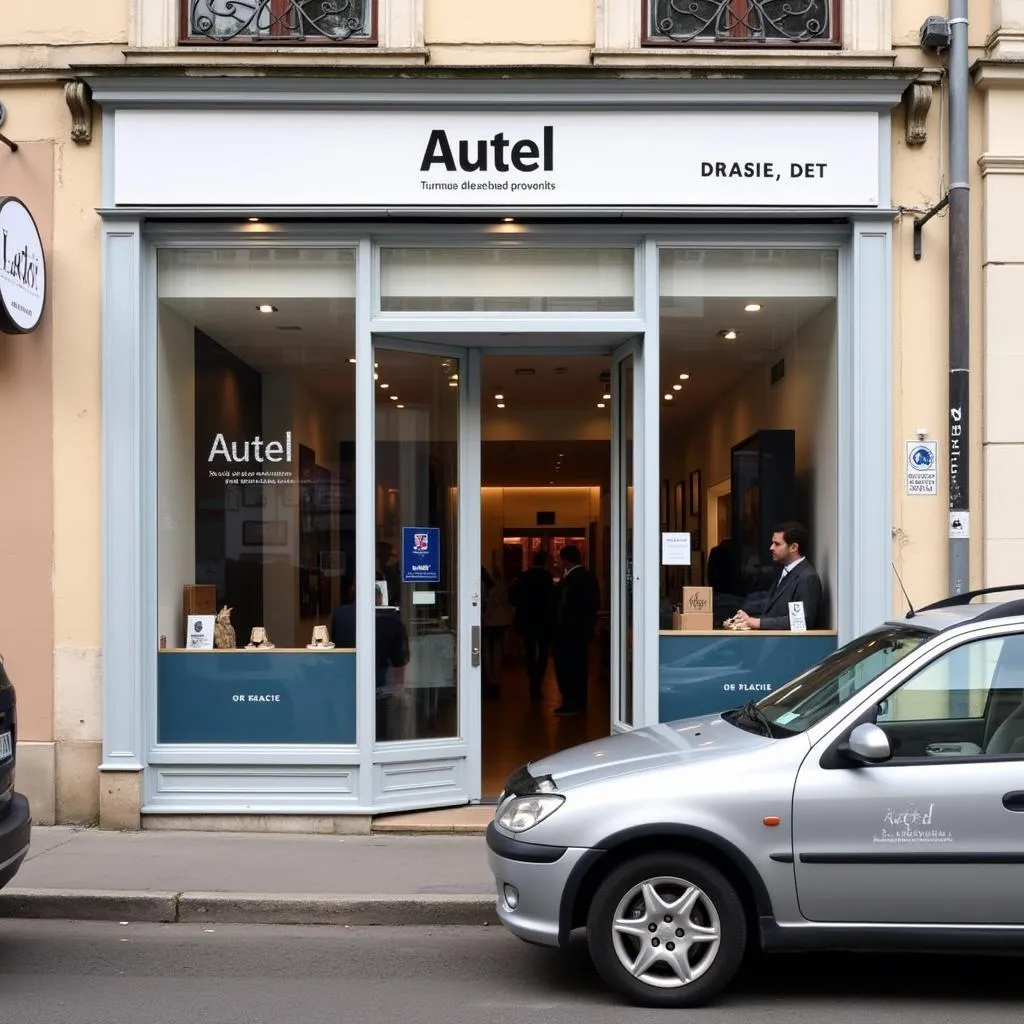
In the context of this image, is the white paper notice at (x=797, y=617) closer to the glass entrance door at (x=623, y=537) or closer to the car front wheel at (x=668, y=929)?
Result: the glass entrance door at (x=623, y=537)

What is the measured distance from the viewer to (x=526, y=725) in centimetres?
1243

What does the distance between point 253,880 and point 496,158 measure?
16.4 ft

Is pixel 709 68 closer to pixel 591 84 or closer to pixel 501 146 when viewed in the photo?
pixel 591 84

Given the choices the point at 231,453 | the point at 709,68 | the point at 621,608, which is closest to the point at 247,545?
the point at 231,453

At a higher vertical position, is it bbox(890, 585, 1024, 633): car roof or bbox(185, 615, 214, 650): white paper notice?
bbox(890, 585, 1024, 633): car roof

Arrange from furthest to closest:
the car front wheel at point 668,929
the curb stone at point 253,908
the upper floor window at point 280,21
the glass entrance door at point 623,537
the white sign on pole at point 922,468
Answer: the glass entrance door at point 623,537, the upper floor window at point 280,21, the white sign on pole at point 922,468, the curb stone at point 253,908, the car front wheel at point 668,929

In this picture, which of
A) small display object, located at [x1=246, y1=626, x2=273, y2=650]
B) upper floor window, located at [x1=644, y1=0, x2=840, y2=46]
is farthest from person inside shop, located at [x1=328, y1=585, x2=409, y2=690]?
upper floor window, located at [x1=644, y1=0, x2=840, y2=46]

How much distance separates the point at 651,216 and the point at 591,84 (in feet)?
3.23

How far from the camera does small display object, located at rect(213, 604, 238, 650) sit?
8.69 meters

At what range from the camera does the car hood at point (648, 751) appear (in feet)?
17.5

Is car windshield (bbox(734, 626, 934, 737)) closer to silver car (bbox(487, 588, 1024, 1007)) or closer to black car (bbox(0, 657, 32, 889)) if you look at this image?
silver car (bbox(487, 588, 1024, 1007))

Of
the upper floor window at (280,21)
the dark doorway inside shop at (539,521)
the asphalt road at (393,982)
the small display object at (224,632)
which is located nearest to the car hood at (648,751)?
the asphalt road at (393,982)

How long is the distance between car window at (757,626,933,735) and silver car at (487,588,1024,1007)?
0.33 feet

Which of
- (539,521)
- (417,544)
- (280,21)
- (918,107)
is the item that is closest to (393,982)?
(417,544)
